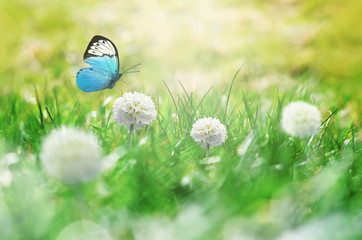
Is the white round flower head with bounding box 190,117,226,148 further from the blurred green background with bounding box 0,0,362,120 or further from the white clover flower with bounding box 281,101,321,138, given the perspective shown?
the blurred green background with bounding box 0,0,362,120

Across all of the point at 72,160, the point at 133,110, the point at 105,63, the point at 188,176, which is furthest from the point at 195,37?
the point at 72,160

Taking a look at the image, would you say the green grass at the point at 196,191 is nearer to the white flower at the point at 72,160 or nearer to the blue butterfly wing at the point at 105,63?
the white flower at the point at 72,160

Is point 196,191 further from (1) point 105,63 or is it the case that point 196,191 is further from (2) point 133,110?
(1) point 105,63

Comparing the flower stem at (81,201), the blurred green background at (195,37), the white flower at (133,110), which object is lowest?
the flower stem at (81,201)

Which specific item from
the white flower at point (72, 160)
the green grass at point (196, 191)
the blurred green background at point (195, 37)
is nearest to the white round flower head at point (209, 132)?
the green grass at point (196, 191)

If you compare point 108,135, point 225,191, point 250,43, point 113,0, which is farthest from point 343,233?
point 113,0
